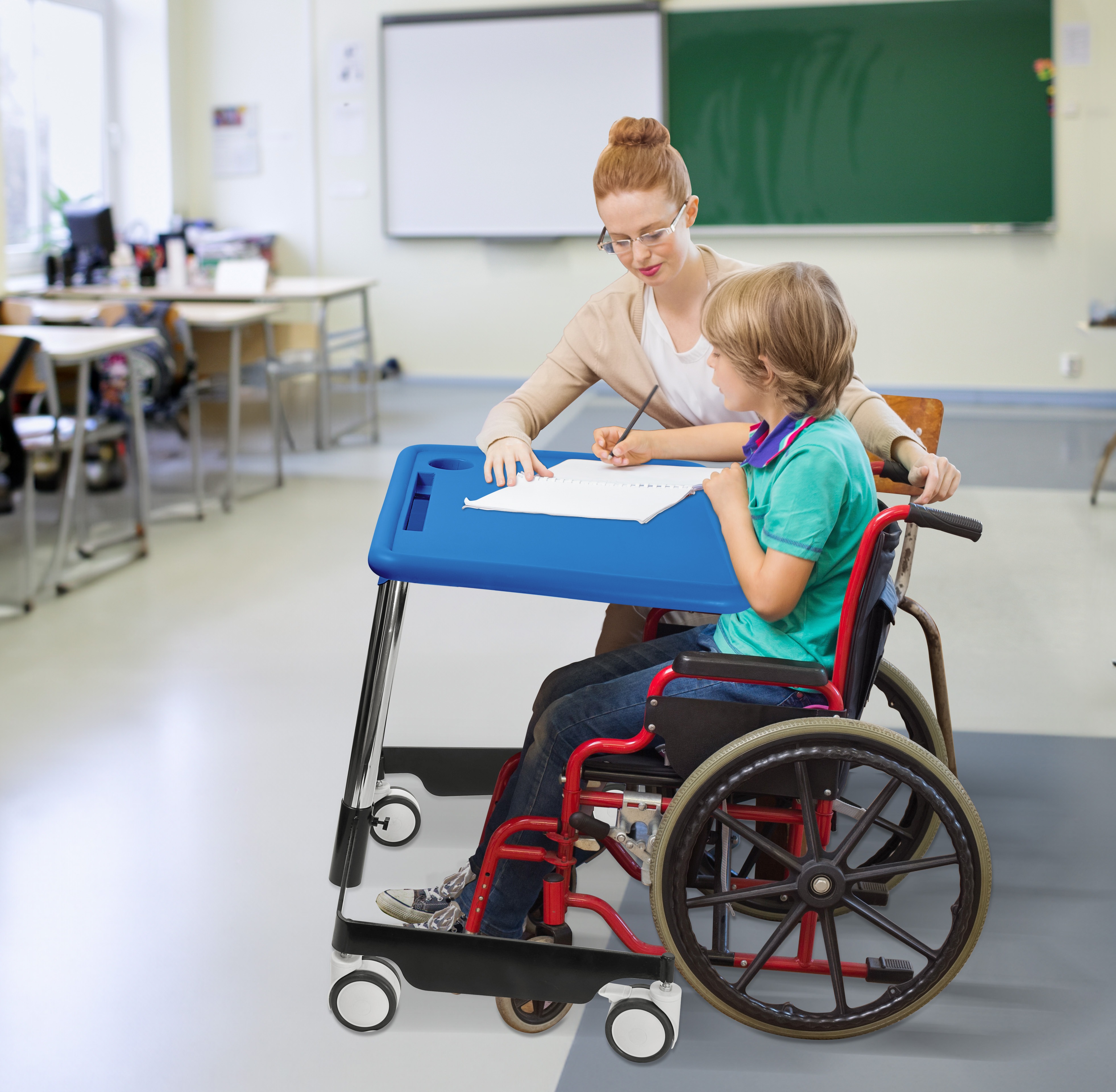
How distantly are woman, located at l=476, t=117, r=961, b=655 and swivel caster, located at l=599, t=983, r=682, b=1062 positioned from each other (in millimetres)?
616

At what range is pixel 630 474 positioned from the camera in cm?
167

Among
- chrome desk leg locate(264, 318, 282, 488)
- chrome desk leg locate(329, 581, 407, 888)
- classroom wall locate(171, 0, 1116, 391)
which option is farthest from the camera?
classroom wall locate(171, 0, 1116, 391)

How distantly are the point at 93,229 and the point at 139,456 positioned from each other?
7.43ft

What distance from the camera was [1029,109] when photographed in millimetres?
6184

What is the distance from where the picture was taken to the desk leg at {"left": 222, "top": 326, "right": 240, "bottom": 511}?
4.43 meters

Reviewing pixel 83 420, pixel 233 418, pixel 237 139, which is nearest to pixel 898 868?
pixel 83 420

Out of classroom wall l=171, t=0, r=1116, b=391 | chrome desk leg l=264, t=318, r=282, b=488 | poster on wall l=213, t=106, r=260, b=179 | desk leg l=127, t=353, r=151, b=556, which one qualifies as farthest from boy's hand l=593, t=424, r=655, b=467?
poster on wall l=213, t=106, r=260, b=179

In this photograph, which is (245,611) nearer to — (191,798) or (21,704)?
(21,704)

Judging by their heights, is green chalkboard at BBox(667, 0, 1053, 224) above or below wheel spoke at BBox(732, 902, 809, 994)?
above

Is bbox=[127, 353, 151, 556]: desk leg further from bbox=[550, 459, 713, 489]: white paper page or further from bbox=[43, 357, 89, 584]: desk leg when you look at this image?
bbox=[550, 459, 713, 489]: white paper page

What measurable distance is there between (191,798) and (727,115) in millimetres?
5456

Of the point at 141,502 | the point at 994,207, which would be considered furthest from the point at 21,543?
the point at 994,207

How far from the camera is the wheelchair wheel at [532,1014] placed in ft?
5.01

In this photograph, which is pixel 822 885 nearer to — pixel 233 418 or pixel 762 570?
pixel 762 570
